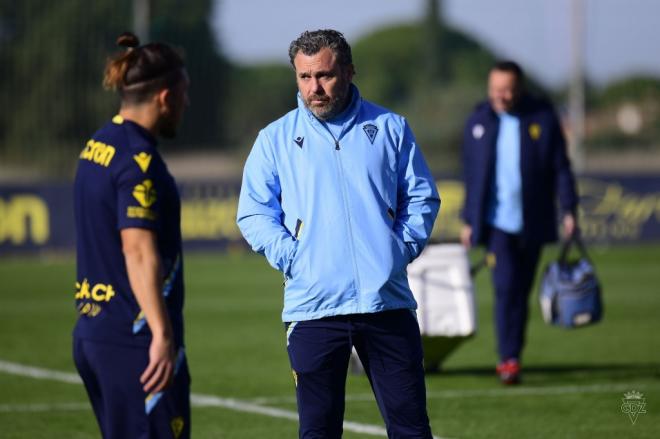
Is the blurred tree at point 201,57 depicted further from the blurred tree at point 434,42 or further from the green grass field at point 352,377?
the green grass field at point 352,377

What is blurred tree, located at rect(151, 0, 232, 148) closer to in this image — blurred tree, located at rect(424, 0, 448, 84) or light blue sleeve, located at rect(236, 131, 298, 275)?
blurred tree, located at rect(424, 0, 448, 84)

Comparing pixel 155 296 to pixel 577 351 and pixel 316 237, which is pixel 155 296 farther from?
pixel 577 351

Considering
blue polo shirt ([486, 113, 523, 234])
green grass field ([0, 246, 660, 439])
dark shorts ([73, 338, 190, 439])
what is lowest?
green grass field ([0, 246, 660, 439])

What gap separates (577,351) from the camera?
12.9 metres

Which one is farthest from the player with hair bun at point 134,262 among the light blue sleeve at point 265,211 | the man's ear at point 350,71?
the man's ear at point 350,71

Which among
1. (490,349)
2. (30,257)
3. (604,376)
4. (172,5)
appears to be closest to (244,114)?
(172,5)

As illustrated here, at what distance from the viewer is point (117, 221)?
5.00m

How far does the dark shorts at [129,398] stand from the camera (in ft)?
16.2

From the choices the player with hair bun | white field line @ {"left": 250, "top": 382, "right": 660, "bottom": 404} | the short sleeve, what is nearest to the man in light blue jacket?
the player with hair bun

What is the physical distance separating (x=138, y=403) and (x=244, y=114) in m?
28.5

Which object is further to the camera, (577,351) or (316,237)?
(577,351)

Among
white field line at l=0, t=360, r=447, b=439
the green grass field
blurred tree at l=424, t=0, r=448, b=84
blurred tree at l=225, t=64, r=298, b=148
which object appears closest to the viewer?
white field line at l=0, t=360, r=447, b=439

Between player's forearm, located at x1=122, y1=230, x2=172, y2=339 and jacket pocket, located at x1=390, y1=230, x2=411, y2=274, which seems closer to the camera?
player's forearm, located at x1=122, y1=230, x2=172, y2=339

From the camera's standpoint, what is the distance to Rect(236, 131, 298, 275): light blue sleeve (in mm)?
5832
